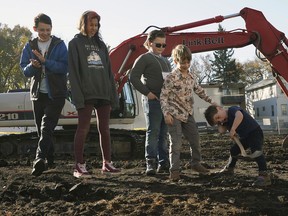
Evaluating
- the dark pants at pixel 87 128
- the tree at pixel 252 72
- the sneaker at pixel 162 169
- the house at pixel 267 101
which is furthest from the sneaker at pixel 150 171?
the tree at pixel 252 72

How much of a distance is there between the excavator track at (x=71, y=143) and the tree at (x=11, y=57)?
1456 inches

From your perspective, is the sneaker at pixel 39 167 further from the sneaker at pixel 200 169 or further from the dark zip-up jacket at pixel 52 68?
the sneaker at pixel 200 169

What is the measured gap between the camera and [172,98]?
5551 mm

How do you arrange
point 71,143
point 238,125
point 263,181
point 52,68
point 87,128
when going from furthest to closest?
point 71,143, point 52,68, point 87,128, point 238,125, point 263,181

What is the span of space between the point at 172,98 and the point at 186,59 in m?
0.50

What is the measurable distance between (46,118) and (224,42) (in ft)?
16.1

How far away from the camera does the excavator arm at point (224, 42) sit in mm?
9477

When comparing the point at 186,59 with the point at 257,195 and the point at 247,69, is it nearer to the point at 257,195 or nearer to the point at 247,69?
the point at 257,195

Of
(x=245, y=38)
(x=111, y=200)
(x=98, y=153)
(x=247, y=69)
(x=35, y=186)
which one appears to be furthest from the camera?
(x=247, y=69)

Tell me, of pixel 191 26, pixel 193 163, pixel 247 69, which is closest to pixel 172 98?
pixel 193 163

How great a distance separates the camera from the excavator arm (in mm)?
9477

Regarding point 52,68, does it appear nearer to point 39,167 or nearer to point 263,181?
point 39,167

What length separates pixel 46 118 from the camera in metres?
6.13

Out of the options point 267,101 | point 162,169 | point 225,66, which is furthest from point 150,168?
point 225,66
